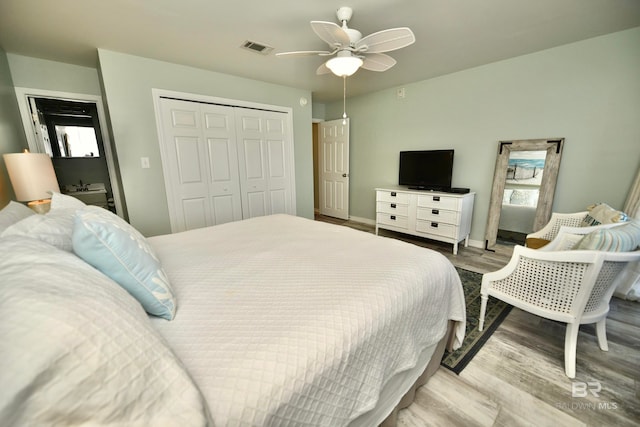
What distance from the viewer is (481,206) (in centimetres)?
Result: 336

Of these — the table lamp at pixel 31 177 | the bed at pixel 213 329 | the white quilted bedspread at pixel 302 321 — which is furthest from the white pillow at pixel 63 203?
the table lamp at pixel 31 177

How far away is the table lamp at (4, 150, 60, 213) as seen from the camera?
72.5 inches

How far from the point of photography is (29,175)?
1.89 m

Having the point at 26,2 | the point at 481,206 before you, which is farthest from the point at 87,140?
the point at 481,206

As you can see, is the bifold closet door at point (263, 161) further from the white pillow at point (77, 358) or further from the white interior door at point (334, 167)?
the white pillow at point (77, 358)

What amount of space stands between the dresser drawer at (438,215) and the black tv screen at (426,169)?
377 millimetres

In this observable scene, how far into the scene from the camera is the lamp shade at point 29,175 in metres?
1.84

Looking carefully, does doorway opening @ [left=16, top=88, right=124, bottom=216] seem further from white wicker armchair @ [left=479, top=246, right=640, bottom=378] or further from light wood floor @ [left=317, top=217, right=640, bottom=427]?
white wicker armchair @ [left=479, top=246, right=640, bottom=378]

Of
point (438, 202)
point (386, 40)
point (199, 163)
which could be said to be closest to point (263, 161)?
point (199, 163)

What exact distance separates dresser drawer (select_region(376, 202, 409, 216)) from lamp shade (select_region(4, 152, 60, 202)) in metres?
3.76

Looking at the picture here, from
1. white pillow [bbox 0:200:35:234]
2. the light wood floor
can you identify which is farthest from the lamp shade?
the light wood floor

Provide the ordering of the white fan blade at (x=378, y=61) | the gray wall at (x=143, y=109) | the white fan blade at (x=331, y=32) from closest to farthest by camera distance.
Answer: the white fan blade at (x=331, y=32), the white fan blade at (x=378, y=61), the gray wall at (x=143, y=109)

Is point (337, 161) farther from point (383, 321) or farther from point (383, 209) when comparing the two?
point (383, 321)

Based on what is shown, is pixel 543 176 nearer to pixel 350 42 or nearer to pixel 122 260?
pixel 350 42
